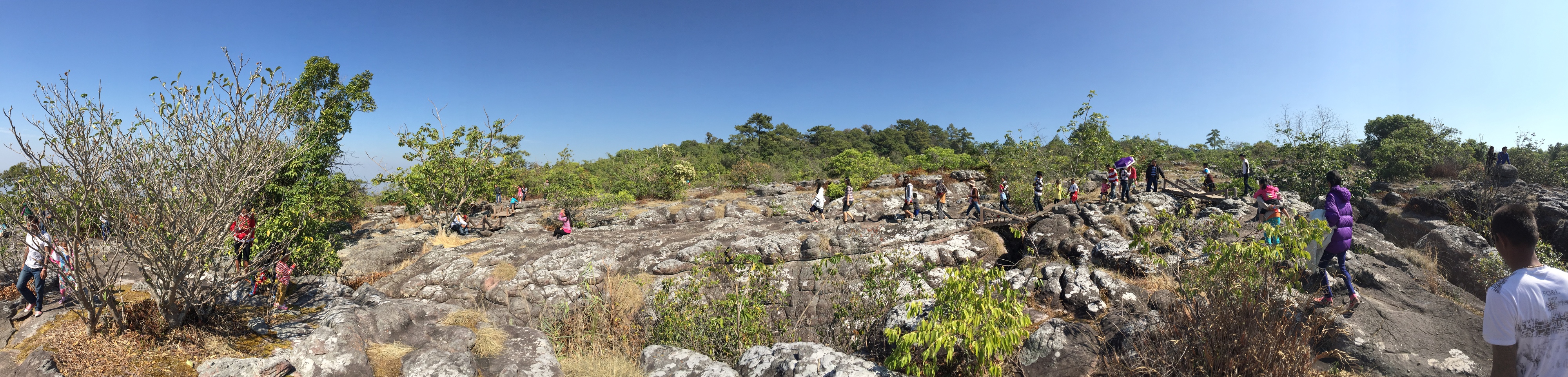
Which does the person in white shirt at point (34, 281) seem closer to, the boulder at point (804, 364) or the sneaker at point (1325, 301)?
the boulder at point (804, 364)

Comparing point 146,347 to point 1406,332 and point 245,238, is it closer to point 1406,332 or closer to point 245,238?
point 245,238

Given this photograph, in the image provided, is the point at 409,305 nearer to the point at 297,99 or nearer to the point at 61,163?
the point at 61,163

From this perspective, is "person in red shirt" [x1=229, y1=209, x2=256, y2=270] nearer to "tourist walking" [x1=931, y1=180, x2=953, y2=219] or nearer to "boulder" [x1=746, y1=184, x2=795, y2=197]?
"tourist walking" [x1=931, y1=180, x2=953, y2=219]

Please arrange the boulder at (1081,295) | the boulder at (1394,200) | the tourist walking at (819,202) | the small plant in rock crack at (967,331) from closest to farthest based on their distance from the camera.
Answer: the small plant in rock crack at (967,331)
the boulder at (1081,295)
the tourist walking at (819,202)
the boulder at (1394,200)

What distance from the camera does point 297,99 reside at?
7984 millimetres

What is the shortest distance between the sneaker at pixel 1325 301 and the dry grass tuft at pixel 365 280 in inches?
514

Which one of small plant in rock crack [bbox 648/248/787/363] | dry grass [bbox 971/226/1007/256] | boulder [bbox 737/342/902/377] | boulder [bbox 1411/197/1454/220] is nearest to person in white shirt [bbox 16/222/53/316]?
small plant in rock crack [bbox 648/248/787/363]

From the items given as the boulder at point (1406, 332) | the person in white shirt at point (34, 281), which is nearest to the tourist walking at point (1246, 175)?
the boulder at point (1406, 332)

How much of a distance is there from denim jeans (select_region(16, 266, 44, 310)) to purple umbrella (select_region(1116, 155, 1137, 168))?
18.6 metres

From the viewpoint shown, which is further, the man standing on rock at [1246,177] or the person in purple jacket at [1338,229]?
the man standing on rock at [1246,177]

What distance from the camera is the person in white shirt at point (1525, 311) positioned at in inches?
78.5

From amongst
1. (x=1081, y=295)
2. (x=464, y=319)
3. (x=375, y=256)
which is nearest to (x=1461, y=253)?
(x=1081, y=295)

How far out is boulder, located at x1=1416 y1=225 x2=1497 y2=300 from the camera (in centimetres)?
798

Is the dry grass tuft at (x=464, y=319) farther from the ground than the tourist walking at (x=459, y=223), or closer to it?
closer to it
